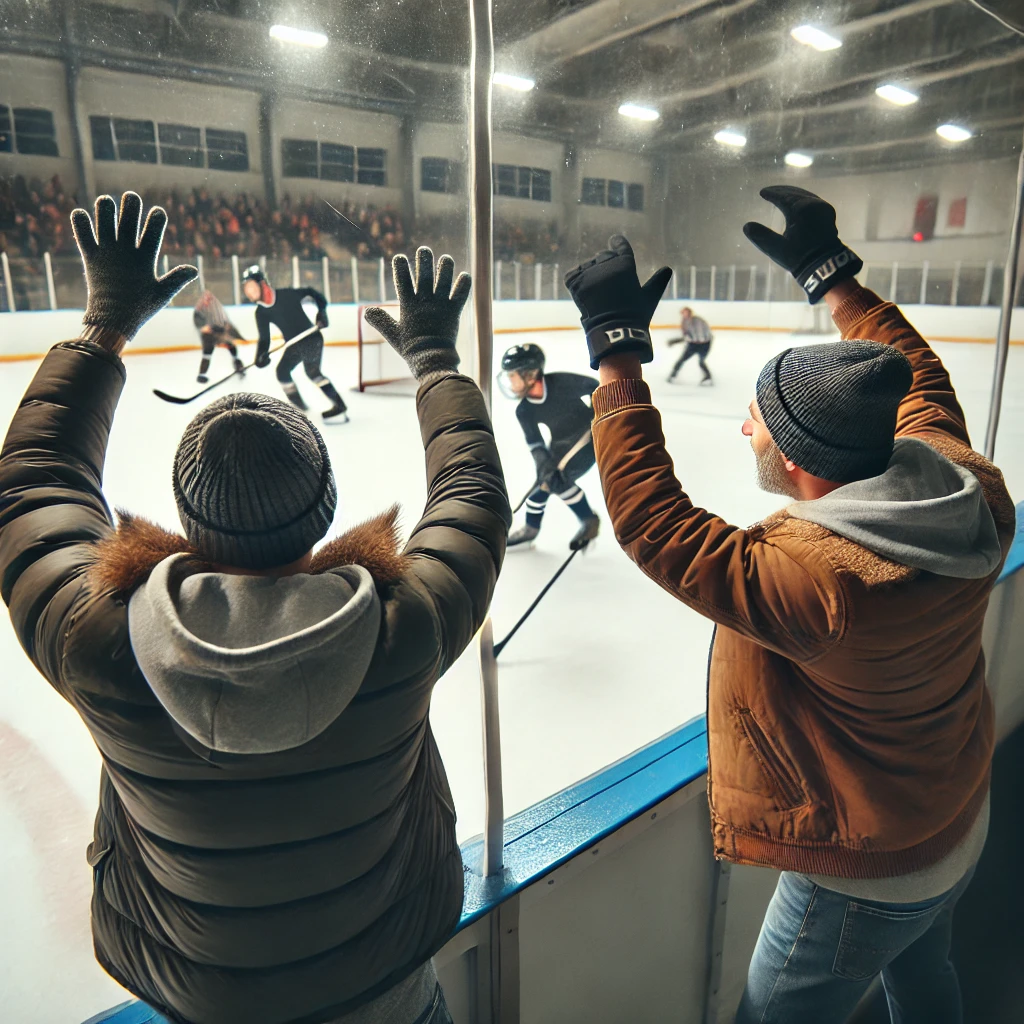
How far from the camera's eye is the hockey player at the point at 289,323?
0.94 meters

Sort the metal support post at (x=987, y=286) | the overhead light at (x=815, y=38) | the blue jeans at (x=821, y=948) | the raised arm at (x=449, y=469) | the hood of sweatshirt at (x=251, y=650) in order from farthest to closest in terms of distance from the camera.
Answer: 1. the metal support post at (x=987, y=286)
2. the overhead light at (x=815, y=38)
3. the blue jeans at (x=821, y=948)
4. the raised arm at (x=449, y=469)
5. the hood of sweatshirt at (x=251, y=650)

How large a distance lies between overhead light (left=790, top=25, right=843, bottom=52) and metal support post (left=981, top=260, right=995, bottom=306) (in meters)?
1.08

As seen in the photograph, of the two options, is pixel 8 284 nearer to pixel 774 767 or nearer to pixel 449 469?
pixel 449 469

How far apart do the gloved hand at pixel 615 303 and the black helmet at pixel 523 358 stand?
358 millimetres

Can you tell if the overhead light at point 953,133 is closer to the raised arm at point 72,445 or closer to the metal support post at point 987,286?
the metal support post at point 987,286

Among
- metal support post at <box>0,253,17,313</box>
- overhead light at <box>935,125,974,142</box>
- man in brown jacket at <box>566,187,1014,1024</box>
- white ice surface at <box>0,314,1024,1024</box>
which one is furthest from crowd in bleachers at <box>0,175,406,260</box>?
overhead light at <box>935,125,974,142</box>

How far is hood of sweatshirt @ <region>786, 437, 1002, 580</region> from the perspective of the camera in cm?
82

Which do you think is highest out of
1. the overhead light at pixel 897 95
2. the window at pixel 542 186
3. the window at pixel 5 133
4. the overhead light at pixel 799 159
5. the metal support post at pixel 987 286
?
the overhead light at pixel 897 95

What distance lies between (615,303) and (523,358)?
1.41ft

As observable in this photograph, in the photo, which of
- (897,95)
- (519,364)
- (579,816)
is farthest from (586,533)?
(897,95)

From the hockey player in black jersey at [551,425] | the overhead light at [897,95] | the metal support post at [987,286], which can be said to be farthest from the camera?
the metal support post at [987,286]

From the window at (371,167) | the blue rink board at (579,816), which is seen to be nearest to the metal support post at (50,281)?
the window at (371,167)

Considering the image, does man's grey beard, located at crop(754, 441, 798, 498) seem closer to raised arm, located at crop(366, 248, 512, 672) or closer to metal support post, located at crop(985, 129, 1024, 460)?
raised arm, located at crop(366, 248, 512, 672)

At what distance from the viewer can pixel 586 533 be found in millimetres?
1651
